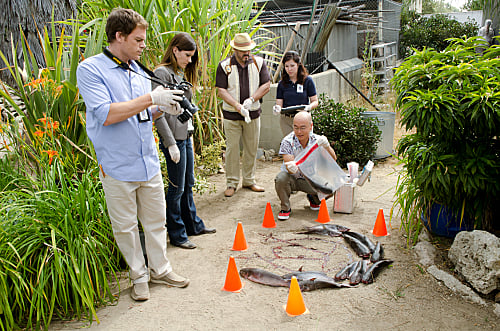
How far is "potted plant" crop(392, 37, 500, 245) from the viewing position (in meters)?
3.25

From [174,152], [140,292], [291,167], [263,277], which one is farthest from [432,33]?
[140,292]

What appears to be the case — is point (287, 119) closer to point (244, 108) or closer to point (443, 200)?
point (244, 108)

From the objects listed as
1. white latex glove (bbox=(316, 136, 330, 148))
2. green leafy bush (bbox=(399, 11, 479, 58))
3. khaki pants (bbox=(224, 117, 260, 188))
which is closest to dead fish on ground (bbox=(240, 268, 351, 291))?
white latex glove (bbox=(316, 136, 330, 148))

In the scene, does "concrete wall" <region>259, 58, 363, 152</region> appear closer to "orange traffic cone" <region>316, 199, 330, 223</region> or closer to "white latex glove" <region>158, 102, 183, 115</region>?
"orange traffic cone" <region>316, 199, 330, 223</region>

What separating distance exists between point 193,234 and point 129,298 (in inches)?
46.7

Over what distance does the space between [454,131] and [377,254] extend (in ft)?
3.94

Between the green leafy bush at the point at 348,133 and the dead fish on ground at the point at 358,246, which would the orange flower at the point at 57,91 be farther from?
the green leafy bush at the point at 348,133

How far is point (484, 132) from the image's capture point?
332 cm

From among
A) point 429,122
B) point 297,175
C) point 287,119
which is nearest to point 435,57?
point 429,122

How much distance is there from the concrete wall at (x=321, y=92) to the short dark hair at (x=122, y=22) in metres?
4.50

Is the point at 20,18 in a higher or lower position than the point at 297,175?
higher

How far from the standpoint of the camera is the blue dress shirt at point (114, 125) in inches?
98.7

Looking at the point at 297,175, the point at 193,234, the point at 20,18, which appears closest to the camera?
the point at 193,234

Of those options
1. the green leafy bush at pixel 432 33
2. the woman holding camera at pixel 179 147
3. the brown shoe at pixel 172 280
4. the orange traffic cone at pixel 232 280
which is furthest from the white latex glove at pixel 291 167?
the green leafy bush at pixel 432 33
